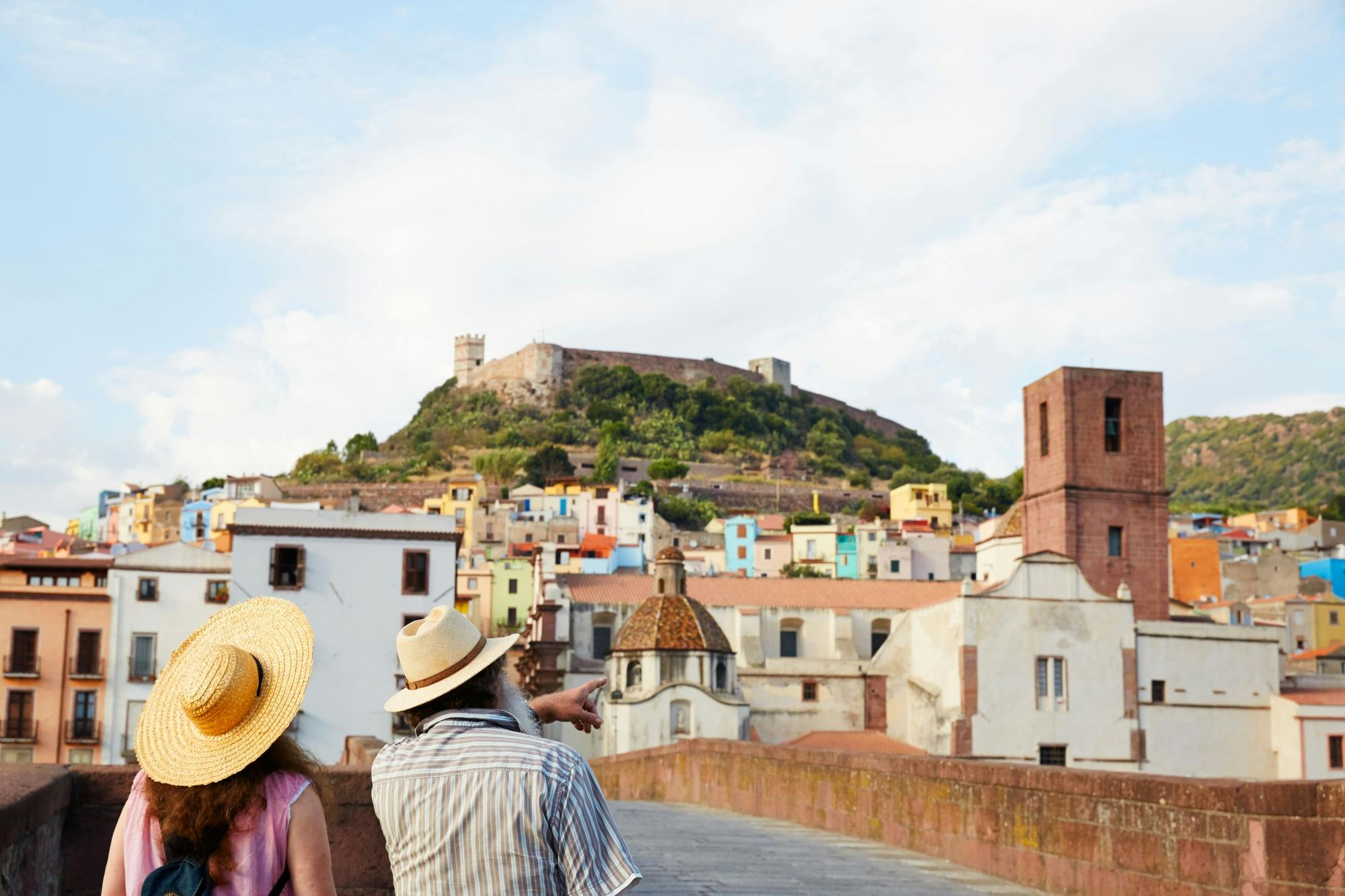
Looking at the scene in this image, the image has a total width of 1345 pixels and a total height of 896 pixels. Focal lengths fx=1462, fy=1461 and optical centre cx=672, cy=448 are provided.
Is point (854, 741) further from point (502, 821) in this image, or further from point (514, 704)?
point (502, 821)

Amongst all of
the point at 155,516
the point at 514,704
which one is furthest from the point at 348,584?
the point at 155,516

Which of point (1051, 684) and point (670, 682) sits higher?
point (670, 682)

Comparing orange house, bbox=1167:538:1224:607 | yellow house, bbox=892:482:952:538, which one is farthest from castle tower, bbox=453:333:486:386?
orange house, bbox=1167:538:1224:607

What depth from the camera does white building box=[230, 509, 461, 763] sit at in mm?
36812

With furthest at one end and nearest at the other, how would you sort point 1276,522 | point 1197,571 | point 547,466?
point 547,466 → point 1276,522 → point 1197,571

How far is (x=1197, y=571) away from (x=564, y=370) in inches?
2804

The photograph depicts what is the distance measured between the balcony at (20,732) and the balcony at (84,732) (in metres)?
0.89

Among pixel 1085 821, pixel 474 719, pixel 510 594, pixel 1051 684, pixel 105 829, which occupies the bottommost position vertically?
pixel 1051 684

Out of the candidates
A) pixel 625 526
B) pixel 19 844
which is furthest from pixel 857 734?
pixel 625 526

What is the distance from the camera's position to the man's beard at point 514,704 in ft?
12.7

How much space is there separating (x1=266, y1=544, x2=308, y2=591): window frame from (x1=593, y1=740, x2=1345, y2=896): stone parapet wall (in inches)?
988

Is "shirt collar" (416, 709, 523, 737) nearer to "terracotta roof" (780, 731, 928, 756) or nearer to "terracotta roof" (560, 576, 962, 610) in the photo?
"terracotta roof" (780, 731, 928, 756)

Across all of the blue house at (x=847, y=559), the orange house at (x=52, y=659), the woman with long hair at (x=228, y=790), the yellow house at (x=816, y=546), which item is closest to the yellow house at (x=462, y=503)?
the yellow house at (x=816, y=546)

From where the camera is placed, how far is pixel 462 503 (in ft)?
309
